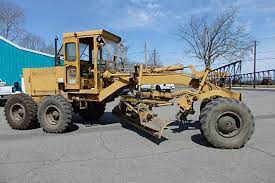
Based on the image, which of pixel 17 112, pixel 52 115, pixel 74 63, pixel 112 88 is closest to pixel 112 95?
pixel 112 88

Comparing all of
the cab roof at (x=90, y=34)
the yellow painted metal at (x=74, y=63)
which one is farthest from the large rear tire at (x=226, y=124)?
the yellow painted metal at (x=74, y=63)

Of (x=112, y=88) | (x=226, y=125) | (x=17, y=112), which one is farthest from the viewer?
(x=17, y=112)

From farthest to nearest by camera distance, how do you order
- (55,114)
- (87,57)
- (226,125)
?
(87,57) → (55,114) → (226,125)

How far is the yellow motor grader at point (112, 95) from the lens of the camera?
23.5ft

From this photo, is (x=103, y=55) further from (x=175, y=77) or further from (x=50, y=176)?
(x=50, y=176)

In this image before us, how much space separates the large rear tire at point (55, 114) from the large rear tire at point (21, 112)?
2.68 feet

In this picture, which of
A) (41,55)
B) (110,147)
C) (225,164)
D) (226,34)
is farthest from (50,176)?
(226,34)

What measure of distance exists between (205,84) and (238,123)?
1.29 meters

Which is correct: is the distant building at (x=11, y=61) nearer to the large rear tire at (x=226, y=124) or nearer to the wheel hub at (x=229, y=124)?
the large rear tire at (x=226, y=124)

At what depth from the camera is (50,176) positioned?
17.9 feet

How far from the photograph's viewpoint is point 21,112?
1047cm

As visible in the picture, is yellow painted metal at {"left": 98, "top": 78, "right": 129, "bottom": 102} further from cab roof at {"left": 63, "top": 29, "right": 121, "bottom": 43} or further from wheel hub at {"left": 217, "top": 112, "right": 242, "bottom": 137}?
wheel hub at {"left": 217, "top": 112, "right": 242, "bottom": 137}

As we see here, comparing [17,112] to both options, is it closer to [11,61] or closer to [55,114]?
[55,114]

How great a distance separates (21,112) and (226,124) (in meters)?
6.87
